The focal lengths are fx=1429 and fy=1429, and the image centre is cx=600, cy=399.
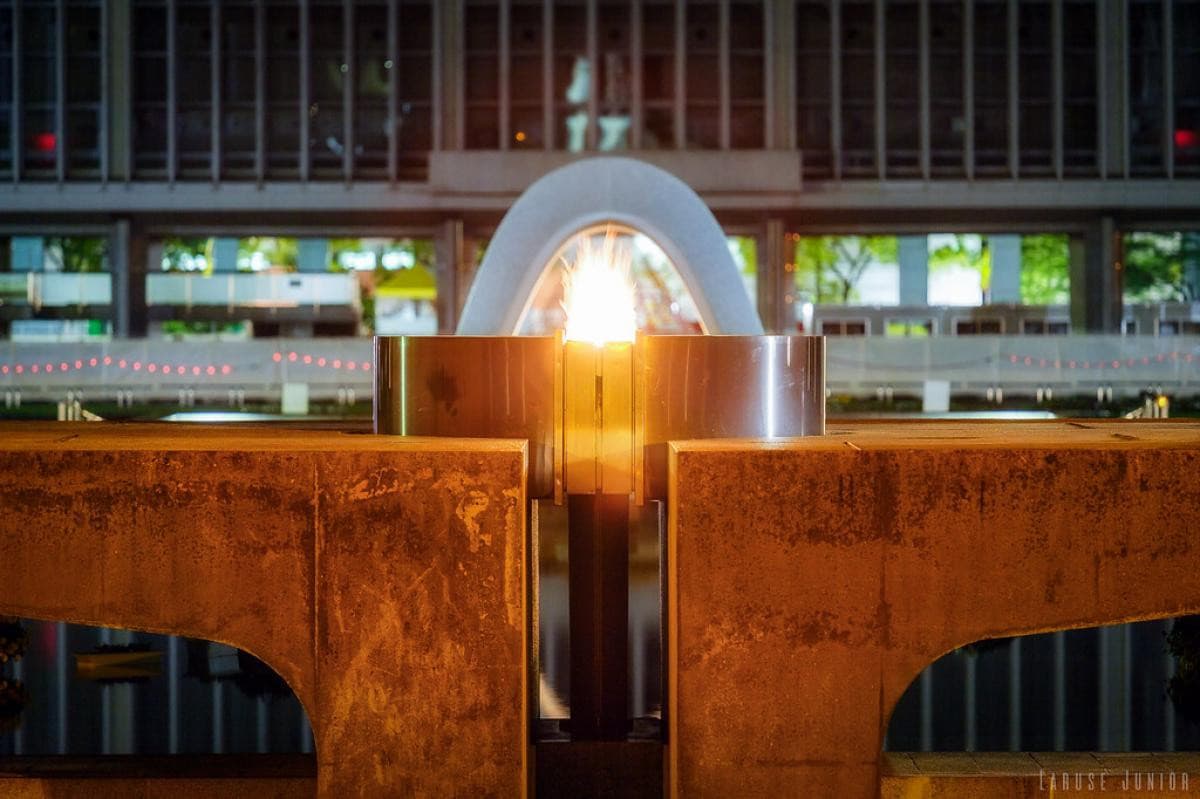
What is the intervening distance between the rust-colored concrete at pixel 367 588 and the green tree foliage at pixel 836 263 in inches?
1590

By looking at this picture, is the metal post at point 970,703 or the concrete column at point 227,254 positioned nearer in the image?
the metal post at point 970,703

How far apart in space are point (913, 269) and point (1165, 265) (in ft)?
25.8

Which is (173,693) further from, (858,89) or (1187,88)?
(1187,88)

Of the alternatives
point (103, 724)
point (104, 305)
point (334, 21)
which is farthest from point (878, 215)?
point (103, 724)

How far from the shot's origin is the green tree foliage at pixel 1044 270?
149 ft

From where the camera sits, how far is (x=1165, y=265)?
4541 centimetres

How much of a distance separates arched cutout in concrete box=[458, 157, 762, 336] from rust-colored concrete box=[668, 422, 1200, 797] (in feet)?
31.4

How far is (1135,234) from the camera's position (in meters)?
44.8

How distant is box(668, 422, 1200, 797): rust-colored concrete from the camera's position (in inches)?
254

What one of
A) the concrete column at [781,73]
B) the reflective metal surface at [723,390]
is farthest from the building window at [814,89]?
the reflective metal surface at [723,390]

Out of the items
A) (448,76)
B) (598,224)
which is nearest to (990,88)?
(448,76)

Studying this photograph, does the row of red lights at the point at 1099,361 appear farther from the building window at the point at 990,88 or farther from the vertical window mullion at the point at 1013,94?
the building window at the point at 990,88

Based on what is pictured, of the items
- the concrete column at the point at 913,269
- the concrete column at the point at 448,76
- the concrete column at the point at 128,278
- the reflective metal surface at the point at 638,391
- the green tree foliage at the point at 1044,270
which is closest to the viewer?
the reflective metal surface at the point at 638,391

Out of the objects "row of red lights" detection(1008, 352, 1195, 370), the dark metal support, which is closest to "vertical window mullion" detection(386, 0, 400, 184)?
"row of red lights" detection(1008, 352, 1195, 370)
